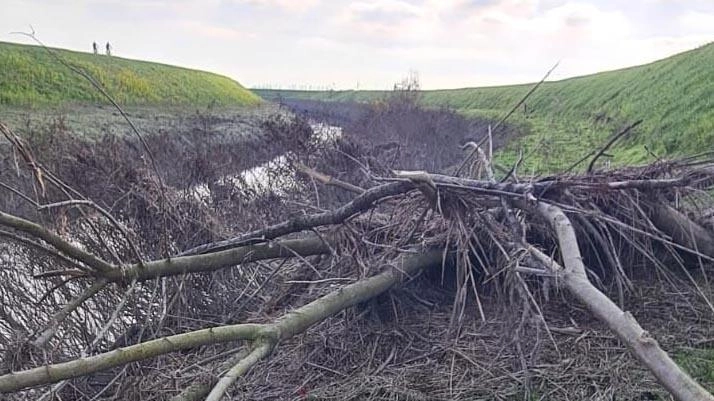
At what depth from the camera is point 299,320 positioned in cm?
346

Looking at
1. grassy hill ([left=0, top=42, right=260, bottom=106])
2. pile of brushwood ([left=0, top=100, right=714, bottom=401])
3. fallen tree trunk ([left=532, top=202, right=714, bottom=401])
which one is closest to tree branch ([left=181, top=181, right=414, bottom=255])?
pile of brushwood ([left=0, top=100, right=714, bottom=401])

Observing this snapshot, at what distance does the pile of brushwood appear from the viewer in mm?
3438

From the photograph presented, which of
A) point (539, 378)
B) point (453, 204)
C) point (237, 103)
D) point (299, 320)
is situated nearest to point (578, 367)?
point (539, 378)

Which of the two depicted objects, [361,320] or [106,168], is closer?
[361,320]

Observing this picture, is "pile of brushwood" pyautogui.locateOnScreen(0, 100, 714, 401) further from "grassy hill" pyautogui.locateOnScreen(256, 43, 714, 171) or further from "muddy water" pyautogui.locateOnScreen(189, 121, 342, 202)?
"muddy water" pyautogui.locateOnScreen(189, 121, 342, 202)

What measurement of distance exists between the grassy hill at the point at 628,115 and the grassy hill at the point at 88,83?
10386mm

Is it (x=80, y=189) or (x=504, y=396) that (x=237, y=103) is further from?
(x=504, y=396)

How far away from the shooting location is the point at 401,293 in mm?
4621

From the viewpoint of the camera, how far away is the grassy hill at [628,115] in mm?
12125

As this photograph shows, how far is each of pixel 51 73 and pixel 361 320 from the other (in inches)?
863

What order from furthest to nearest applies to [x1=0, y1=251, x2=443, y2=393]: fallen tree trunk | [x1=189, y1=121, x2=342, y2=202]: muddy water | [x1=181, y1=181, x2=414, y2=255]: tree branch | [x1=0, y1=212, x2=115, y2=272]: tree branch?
1. [x1=189, y1=121, x2=342, y2=202]: muddy water
2. [x1=181, y1=181, x2=414, y2=255]: tree branch
3. [x1=0, y1=212, x2=115, y2=272]: tree branch
4. [x1=0, y1=251, x2=443, y2=393]: fallen tree trunk

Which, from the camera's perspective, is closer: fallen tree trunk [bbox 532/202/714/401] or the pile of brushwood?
fallen tree trunk [bbox 532/202/714/401]

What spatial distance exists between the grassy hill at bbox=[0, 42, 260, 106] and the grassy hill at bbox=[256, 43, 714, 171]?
1039 cm

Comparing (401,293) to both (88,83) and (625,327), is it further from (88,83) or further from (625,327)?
(88,83)
